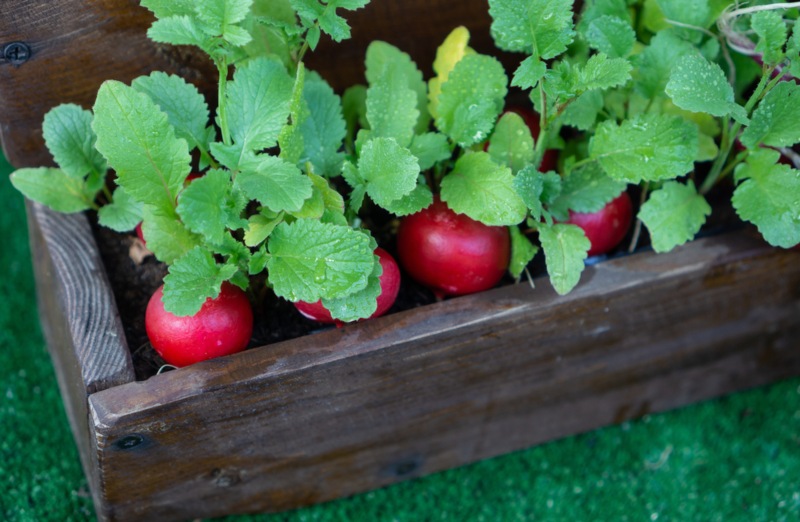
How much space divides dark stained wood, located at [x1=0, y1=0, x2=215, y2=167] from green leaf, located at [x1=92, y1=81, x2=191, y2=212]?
144mm

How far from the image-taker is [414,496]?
105 centimetres

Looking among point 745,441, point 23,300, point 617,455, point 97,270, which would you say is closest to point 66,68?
point 97,270

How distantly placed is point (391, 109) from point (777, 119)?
15.3 inches

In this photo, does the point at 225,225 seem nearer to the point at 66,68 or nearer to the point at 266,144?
the point at 266,144

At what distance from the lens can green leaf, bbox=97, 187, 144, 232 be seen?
93 centimetres

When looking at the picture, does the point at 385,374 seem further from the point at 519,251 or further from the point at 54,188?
the point at 54,188

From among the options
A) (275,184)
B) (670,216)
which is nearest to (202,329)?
(275,184)

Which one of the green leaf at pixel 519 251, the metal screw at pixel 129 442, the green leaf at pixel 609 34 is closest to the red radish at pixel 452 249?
the green leaf at pixel 519 251

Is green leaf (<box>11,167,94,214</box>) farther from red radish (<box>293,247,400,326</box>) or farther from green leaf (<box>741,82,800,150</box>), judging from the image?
green leaf (<box>741,82,800,150</box>)

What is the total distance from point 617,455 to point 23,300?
2.81 ft

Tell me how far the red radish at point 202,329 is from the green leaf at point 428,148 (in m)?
0.23

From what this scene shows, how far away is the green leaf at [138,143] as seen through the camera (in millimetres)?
778

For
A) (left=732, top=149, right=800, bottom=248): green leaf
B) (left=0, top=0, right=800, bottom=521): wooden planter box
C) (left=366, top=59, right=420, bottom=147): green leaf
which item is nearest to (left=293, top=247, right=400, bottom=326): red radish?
A: (left=0, top=0, right=800, bottom=521): wooden planter box

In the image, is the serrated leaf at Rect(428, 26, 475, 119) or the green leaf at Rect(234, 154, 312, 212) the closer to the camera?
the green leaf at Rect(234, 154, 312, 212)
